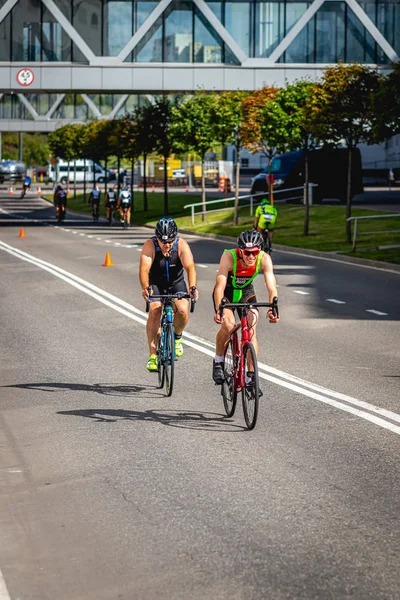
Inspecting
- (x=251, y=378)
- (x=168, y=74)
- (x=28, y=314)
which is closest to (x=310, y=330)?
(x=28, y=314)

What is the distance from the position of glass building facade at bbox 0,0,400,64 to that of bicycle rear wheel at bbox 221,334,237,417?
139 feet

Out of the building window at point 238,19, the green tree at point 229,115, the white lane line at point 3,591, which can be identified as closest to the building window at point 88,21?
the building window at point 238,19

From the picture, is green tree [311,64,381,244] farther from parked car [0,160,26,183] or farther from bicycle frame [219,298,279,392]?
parked car [0,160,26,183]

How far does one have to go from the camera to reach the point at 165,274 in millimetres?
12203

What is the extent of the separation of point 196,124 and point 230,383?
4416cm

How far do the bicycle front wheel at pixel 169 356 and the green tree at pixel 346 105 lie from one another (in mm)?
25732

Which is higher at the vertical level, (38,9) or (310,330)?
(38,9)

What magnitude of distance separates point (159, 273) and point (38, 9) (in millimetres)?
44393

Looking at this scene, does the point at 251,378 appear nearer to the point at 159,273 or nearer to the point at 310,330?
the point at 159,273

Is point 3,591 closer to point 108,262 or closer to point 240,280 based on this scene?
point 240,280

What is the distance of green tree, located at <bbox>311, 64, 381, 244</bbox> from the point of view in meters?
37.3

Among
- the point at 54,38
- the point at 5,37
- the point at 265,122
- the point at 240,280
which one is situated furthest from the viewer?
the point at 5,37

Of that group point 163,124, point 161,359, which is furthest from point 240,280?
point 163,124

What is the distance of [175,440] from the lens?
32.4ft
